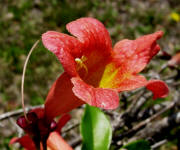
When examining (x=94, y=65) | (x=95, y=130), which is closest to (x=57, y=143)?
(x=95, y=130)

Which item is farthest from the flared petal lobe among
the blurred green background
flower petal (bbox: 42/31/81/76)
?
the blurred green background

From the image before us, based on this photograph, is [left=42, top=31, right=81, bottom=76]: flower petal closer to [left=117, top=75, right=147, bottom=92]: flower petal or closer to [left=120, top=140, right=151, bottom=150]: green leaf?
[left=117, top=75, right=147, bottom=92]: flower petal

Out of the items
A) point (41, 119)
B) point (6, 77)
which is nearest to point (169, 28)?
point (6, 77)

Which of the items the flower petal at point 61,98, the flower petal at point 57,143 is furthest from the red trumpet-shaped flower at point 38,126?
the flower petal at point 57,143

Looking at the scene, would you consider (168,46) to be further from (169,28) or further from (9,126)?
(9,126)

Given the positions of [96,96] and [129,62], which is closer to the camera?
[96,96]

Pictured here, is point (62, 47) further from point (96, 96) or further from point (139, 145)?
point (139, 145)
